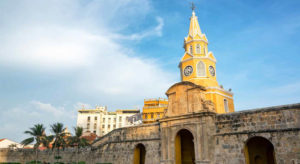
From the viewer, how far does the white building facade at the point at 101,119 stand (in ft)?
248

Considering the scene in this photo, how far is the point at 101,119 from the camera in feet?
253

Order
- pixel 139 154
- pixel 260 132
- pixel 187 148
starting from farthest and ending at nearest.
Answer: pixel 139 154 < pixel 187 148 < pixel 260 132

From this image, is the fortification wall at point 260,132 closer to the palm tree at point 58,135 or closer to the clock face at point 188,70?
the clock face at point 188,70

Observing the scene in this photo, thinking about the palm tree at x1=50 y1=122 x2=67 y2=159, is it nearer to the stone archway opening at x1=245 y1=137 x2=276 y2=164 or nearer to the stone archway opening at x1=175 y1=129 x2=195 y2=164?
the stone archway opening at x1=175 y1=129 x2=195 y2=164

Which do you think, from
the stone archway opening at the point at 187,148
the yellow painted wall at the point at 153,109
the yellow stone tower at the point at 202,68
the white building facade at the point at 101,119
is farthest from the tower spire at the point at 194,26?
the white building facade at the point at 101,119

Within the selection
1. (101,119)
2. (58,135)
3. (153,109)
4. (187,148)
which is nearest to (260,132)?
(187,148)

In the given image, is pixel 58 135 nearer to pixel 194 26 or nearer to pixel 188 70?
pixel 188 70

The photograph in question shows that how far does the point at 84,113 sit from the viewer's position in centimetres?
7700

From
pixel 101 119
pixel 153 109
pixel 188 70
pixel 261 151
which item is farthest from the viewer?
pixel 101 119

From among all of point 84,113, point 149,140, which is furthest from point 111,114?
point 149,140

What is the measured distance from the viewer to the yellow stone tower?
25.9 meters

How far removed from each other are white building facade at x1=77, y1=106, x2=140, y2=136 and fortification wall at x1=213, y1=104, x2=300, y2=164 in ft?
200

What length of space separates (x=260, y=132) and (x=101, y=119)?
67253mm

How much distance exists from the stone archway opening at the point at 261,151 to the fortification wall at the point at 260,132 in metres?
2.78
